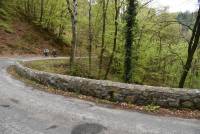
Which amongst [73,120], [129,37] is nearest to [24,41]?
[129,37]

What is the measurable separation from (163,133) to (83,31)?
127 ft

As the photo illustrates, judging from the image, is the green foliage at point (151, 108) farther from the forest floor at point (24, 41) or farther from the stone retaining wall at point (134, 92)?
the forest floor at point (24, 41)

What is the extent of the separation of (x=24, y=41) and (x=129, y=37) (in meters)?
20.0

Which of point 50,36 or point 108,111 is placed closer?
point 108,111

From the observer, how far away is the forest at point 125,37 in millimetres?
23114

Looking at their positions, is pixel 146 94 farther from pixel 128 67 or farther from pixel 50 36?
pixel 50 36

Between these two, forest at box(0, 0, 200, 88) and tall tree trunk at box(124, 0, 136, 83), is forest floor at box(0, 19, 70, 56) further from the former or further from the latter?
tall tree trunk at box(124, 0, 136, 83)

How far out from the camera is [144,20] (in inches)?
1106

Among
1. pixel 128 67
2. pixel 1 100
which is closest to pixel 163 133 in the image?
pixel 1 100

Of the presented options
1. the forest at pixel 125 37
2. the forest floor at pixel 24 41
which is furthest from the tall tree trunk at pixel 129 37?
the forest floor at pixel 24 41

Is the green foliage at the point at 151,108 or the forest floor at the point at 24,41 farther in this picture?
the forest floor at the point at 24,41

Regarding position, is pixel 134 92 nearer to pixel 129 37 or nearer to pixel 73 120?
pixel 73 120

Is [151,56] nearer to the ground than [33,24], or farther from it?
nearer to the ground

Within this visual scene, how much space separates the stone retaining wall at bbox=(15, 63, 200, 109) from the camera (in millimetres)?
10984
